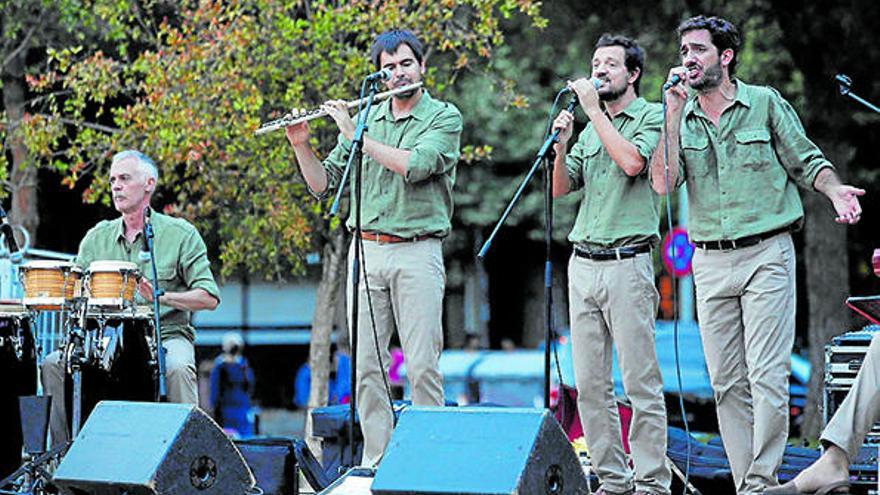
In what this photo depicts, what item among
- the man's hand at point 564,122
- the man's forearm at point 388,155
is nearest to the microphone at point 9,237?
the man's forearm at point 388,155

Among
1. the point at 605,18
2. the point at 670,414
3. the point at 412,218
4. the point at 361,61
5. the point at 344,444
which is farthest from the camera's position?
the point at 670,414

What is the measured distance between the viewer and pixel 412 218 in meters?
7.47

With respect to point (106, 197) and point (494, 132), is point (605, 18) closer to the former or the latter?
point (106, 197)

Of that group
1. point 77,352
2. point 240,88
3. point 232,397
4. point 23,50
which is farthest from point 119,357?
point 232,397

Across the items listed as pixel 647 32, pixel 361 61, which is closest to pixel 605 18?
pixel 647 32

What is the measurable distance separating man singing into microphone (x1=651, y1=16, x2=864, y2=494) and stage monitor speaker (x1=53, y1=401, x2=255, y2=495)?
2289 millimetres

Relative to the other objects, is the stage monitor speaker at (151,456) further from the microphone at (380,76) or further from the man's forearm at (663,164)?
the man's forearm at (663,164)

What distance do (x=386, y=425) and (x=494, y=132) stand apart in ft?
53.7

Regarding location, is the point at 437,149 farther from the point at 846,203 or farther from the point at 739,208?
the point at 846,203

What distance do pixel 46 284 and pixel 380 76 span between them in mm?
2085

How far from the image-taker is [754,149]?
6945 mm

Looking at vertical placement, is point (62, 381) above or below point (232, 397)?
above

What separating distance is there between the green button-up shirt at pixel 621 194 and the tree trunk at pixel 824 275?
7336 mm

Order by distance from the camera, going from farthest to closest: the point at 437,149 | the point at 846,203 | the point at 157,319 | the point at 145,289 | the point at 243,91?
the point at 243,91, the point at 145,289, the point at 157,319, the point at 437,149, the point at 846,203
